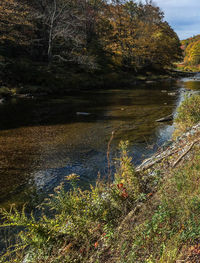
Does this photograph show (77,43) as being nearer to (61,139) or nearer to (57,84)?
(57,84)

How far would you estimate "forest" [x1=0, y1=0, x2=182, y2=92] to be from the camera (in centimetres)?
2645

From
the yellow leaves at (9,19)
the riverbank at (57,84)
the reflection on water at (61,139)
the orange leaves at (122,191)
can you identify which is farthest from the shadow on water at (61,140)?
the yellow leaves at (9,19)

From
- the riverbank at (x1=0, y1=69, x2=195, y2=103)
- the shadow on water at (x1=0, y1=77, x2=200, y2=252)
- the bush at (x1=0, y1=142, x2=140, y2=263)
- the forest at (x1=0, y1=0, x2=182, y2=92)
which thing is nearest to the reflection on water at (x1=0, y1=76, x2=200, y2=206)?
the shadow on water at (x1=0, y1=77, x2=200, y2=252)

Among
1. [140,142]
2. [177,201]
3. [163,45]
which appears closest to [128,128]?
[140,142]

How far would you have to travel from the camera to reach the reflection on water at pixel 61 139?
22.7ft

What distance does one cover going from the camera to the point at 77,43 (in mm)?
30359

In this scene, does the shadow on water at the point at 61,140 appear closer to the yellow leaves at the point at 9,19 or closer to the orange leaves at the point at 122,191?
the orange leaves at the point at 122,191

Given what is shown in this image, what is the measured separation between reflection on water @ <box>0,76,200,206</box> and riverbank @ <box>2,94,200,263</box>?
2.80 m

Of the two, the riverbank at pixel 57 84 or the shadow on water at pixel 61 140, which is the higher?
the riverbank at pixel 57 84

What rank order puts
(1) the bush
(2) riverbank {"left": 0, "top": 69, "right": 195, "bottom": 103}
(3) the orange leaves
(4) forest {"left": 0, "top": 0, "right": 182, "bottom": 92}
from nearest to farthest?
1. (1) the bush
2. (3) the orange leaves
3. (2) riverbank {"left": 0, "top": 69, "right": 195, "bottom": 103}
4. (4) forest {"left": 0, "top": 0, "right": 182, "bottom": 92}

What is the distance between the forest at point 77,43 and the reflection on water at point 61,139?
11.1 meters

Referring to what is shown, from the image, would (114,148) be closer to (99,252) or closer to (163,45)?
(99,252)

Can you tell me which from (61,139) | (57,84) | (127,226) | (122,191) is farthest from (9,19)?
(127,226)

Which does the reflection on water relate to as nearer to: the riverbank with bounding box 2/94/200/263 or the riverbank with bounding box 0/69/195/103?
the riverbank with bounding box 2/94/200/263
